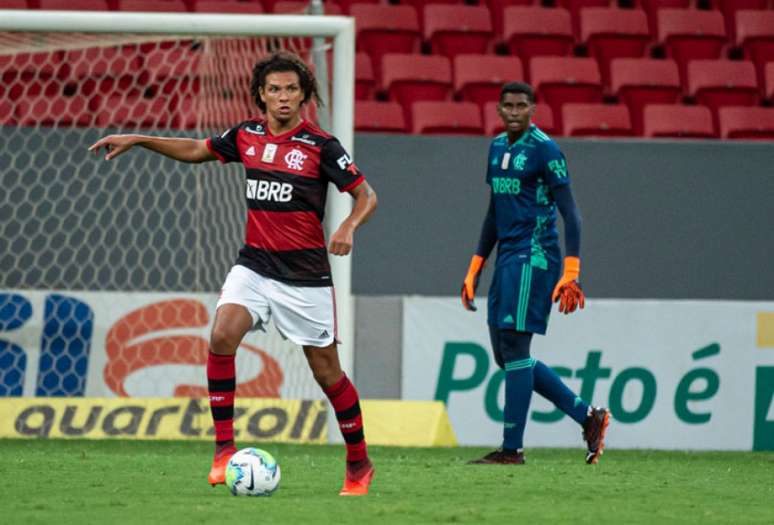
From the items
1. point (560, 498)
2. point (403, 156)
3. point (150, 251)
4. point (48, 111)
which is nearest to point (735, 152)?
point (403, 156)

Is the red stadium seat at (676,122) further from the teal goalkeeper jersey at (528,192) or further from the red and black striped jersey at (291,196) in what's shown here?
the red and black striped jersey at (291,196)

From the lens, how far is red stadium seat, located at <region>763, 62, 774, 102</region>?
A: 39.6 feet

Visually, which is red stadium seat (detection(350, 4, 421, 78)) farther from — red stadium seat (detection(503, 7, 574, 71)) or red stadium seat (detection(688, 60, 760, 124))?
red stadium seat (detection(688, 60, 760, 124))

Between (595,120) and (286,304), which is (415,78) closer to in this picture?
(595,120)

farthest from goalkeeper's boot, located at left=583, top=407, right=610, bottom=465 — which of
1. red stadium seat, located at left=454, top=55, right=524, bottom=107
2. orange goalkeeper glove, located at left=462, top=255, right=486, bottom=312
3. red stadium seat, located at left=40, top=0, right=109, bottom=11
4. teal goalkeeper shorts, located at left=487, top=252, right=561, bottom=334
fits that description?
red stadium seat, located at left=40, top=0, right=109, bottom=11

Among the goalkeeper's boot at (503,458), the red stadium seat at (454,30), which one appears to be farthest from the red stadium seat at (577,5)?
the goalkeeper's boot at (503,458)

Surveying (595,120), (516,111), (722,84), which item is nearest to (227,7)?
(595,120)

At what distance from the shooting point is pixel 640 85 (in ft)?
39.1

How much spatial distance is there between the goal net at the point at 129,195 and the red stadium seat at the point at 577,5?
9.54ft

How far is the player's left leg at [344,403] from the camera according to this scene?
5.55 m

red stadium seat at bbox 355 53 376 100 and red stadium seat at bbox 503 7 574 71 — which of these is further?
red stadium seat at bbox 503 7 574 71

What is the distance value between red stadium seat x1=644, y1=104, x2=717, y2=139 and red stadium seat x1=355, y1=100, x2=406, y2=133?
193cm

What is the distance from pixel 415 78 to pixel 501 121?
82 cm

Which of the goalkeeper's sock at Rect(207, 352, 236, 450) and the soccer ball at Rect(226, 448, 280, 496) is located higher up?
the goalkeeper's sock at Rect(207, 352, 236, 450)
